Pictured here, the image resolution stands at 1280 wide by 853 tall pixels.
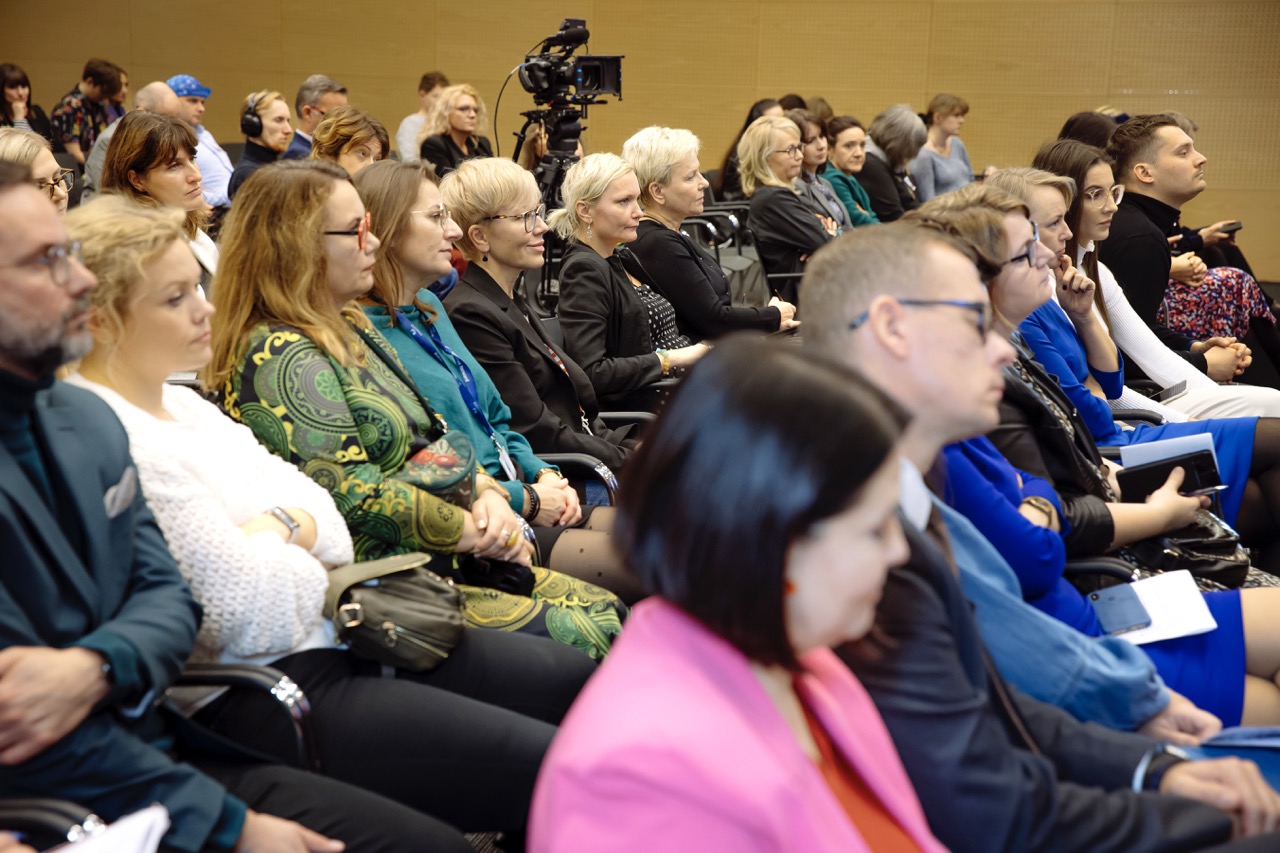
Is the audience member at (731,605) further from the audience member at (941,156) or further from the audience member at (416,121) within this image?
the audience member at (941,156)

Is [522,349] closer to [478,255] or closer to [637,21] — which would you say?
[478,255]

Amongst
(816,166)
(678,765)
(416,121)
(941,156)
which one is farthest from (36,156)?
(941,156)

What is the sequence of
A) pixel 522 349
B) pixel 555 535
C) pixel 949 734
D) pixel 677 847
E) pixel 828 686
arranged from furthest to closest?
1. pixel 522 349
2. pixel 555 535
3. pixel 949 734
4. pixel 828 686
5. pixel 677 847

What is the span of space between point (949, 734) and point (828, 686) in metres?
0.22

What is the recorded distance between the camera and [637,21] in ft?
33.6

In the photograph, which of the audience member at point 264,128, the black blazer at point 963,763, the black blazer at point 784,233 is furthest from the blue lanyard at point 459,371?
the audience member at point 264,128

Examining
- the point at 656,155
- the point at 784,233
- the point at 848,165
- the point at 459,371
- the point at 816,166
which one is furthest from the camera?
the point at 848,165

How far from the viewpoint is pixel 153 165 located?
10.8 ft

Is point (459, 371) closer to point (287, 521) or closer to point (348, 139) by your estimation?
point (287, 521)

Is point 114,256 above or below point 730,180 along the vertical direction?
above

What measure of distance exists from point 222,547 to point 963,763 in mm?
999

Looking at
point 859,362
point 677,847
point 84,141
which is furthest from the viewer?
point 84,141

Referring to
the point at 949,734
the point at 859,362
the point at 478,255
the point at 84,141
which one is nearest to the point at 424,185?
the point at 478,255

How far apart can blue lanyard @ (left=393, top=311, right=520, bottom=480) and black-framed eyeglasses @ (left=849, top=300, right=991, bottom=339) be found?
3.94 ft
